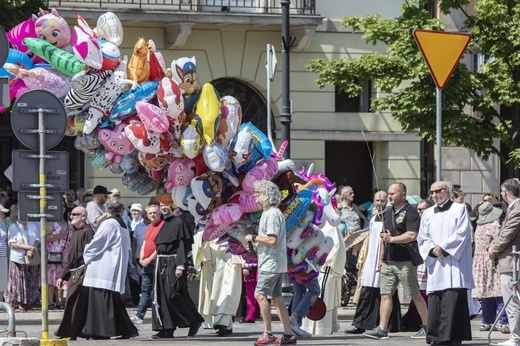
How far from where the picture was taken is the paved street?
58.2ft

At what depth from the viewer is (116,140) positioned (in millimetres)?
16344

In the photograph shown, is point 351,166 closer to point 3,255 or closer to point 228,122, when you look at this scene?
Answer: point 3,255

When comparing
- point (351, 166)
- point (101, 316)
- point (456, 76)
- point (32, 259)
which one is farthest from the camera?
point (351, 166)

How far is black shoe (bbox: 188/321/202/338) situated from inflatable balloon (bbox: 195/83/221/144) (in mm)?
3402

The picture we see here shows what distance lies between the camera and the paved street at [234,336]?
17750 mm

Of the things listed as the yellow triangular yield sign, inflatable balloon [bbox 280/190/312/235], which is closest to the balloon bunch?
inflatable balloon [bbox 280/190/312/235]

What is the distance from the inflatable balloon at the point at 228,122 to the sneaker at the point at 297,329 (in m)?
3.17

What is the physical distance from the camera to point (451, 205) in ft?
55.7

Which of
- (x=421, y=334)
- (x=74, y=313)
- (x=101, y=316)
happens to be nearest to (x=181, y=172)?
(x=101, y=316)

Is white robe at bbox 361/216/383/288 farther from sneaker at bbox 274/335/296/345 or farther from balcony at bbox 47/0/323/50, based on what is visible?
balcony at bbox 47/0/323/50

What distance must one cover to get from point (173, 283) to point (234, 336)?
3.91 feet

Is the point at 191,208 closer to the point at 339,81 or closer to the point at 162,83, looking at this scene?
the point at 162,83

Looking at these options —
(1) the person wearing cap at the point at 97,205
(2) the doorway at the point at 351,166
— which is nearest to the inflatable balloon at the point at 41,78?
(1) the person wearing cap at the point at 97,205

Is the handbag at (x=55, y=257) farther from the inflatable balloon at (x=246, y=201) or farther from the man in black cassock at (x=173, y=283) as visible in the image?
the inflatable balloon at (x=246, y=201)
